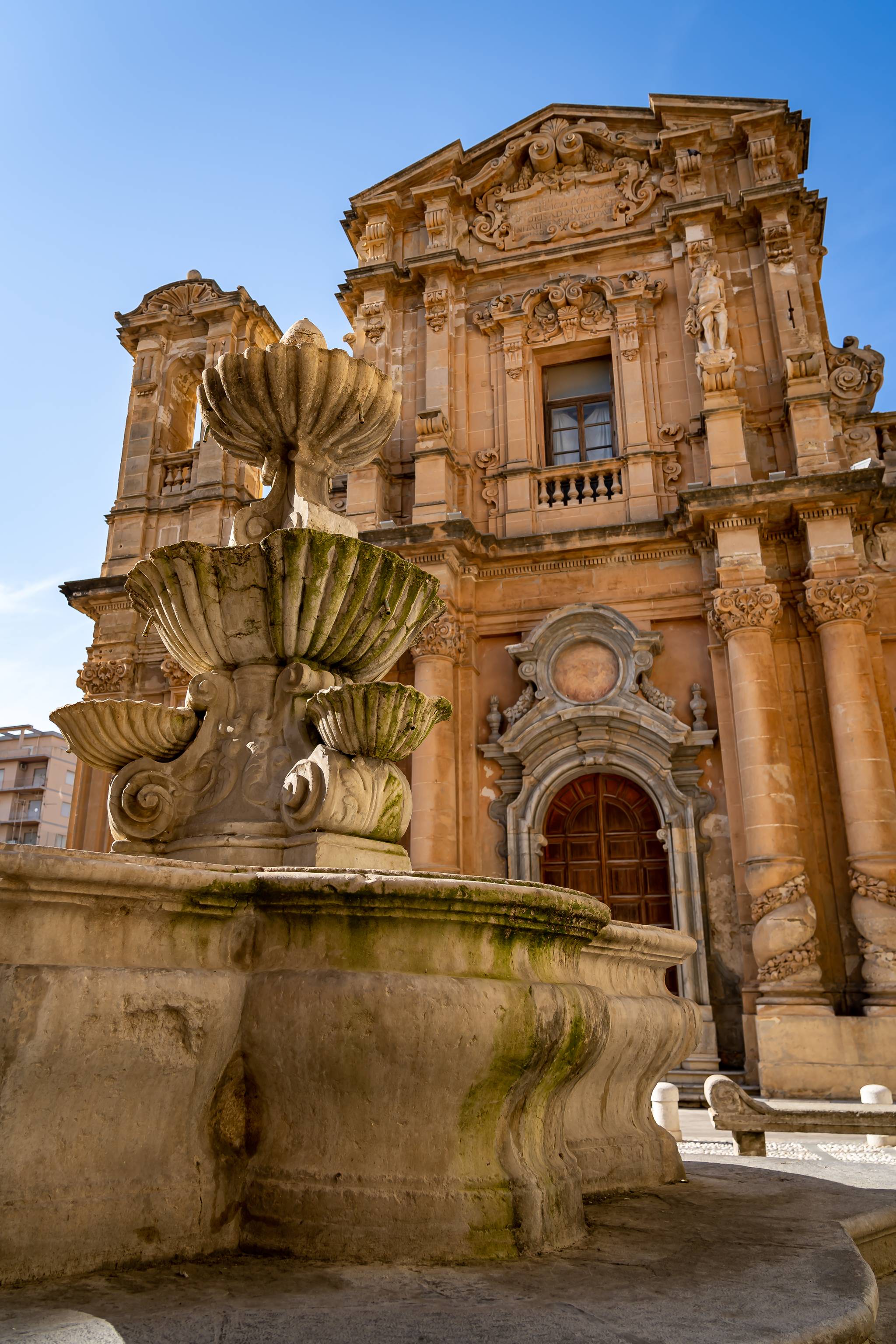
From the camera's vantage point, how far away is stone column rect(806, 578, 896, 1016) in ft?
30.9

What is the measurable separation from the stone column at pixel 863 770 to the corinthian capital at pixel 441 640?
4011 mm

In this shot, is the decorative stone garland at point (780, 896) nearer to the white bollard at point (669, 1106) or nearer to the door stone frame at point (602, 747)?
the door stone frame at point (602, 747)

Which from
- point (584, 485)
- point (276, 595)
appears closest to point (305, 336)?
point (276, 595)

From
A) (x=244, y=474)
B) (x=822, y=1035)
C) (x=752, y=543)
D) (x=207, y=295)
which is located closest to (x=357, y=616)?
(x=822, y=1035)

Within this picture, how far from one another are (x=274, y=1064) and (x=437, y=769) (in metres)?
8.85

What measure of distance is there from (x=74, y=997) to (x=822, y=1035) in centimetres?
848

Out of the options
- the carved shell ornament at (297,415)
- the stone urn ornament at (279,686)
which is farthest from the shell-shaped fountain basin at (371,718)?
the carved shell ornament at (297,415)

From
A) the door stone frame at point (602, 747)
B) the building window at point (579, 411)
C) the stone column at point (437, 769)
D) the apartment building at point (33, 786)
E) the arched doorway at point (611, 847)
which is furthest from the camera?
the apartment building at point (33, 786)

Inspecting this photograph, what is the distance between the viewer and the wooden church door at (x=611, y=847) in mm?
11023

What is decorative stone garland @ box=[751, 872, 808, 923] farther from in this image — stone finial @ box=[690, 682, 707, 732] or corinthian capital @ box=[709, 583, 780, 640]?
corinthian capital @ box=[709, 583, 780, 640]

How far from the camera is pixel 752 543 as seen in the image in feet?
36.6

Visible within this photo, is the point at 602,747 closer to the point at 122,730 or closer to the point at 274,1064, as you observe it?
the point at 122,730

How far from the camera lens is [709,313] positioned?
1224cm

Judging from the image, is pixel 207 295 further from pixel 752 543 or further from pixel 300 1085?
pixel 300 1085
